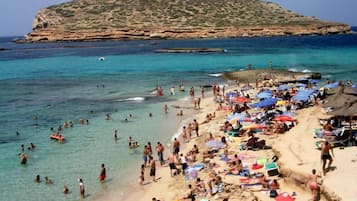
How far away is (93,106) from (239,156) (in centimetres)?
2073

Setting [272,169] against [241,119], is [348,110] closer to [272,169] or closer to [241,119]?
[272,169]

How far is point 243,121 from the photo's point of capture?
28.2 m

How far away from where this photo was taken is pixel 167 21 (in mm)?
147000

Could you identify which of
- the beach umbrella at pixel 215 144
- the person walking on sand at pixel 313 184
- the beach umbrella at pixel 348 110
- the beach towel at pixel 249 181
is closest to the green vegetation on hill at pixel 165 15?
the beach umbrella at pixel 215 144

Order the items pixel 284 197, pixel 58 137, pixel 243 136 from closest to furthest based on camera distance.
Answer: pixel 284 197 → pixel 243 136 → pixel 58 137

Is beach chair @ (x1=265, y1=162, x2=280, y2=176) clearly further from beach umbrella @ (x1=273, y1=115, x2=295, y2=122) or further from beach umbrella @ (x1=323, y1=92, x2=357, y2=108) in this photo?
beach umbrella @ (x1=273, y1=115, x2=295, y2=122)

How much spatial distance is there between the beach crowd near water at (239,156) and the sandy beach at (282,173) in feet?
0.15

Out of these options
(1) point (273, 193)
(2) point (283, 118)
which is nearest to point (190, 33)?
(2) point (283, 118)

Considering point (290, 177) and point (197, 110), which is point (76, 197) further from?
point (197, 110)

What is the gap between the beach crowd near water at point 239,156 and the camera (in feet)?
57.0

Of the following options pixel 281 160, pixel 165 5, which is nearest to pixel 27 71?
pixel 281 160

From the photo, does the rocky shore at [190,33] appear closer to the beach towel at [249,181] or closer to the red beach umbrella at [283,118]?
the red beach umbrella at [283,118]

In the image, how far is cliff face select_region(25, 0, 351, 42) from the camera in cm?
13825

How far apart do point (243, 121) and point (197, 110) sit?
26.0ft
